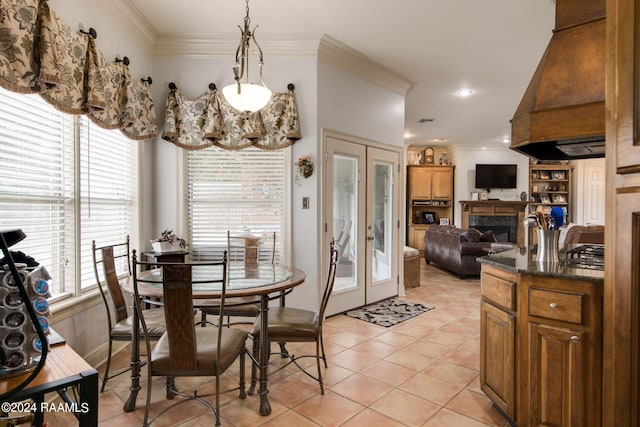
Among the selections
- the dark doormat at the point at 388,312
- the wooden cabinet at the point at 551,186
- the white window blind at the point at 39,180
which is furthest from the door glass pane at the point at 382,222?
the wooden cabinet at the point at 551,186

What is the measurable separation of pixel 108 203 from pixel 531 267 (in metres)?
3.20

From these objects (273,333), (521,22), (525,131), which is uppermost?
(521,22)

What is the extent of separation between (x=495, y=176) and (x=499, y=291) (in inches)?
316

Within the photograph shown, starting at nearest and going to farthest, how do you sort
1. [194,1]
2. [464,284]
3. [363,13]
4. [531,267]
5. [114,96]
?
[531,267], [114,96], [194,1], [363,13], [464,284]

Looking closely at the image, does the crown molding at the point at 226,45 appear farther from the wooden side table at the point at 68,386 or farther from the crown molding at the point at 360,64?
the wooden side table at the point at 68,386

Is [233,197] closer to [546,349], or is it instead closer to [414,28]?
[414,28]

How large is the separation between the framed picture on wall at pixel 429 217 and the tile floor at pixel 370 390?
5.90 metres

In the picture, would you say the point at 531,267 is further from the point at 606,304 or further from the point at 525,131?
the point at 525,131

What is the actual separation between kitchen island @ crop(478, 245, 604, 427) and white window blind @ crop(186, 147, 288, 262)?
7.61 feet

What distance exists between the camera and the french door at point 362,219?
163 inches

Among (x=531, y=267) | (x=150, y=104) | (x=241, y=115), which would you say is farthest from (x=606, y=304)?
(x=150, y=104)

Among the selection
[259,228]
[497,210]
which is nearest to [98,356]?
[259,228]

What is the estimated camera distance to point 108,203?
10.2ft

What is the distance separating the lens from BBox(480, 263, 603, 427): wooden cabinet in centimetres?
173
